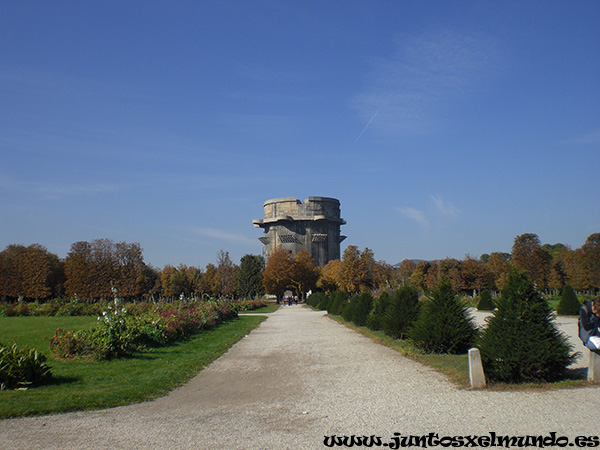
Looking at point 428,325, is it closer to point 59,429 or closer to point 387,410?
point 387,410

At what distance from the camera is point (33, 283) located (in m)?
67.4

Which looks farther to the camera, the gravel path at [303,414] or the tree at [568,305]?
the tree at [568,305]

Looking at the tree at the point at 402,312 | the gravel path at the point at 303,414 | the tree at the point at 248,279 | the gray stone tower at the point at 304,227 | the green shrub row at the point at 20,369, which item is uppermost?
the gray stone tower at the point at 304,227

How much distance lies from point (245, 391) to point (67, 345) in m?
6.15

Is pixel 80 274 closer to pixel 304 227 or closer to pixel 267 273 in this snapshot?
pixel 267 273

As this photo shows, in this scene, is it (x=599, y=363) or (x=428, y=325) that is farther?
(x=428, y=325)

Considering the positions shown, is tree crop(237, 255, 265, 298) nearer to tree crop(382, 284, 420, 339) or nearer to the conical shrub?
tree crop(382, 284, 420, 339)

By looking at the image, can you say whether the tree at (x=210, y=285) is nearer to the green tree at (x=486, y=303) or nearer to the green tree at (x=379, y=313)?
the green tree at (x=486, y=303)

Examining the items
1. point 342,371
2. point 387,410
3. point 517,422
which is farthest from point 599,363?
point 342,371

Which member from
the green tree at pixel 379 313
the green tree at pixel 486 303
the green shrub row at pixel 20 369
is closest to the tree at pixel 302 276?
the green tree at pixel 486 303

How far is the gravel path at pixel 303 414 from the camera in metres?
6.17

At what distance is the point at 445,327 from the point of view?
13289 millimetres

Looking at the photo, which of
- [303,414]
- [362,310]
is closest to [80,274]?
[362,310]

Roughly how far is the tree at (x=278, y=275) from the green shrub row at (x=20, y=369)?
218 feet
